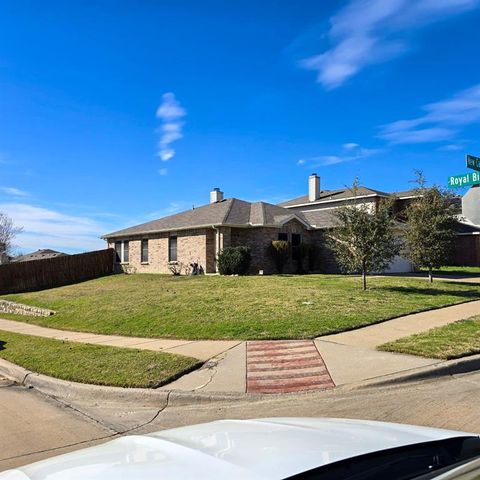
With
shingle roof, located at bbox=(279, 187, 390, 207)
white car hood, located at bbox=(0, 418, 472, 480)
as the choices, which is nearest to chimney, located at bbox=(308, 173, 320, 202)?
shingle roof, located at bbox=(279, 187, 390, 207)

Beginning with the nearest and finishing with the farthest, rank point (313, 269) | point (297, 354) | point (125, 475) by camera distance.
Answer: point (125, 475) → point (297, 354) → point (313, 269)

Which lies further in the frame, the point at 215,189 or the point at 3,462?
the point at 215,189

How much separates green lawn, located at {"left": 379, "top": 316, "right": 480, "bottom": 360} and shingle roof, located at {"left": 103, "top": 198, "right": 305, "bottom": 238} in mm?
17908

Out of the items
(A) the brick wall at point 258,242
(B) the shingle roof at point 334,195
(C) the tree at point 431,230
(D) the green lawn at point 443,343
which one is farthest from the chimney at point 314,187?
(D) the green lawn at point 443,343

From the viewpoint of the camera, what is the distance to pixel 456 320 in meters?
12.2

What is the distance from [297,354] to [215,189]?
27.0 m

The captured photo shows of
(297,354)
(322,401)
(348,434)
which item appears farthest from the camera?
(297,354)

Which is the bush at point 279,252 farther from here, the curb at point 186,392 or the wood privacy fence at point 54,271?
the curb at point 186,392

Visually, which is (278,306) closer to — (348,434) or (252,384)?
(252,384)

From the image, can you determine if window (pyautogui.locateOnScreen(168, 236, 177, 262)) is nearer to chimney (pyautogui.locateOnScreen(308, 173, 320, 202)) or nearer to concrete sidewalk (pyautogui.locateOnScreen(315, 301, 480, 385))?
chimney (pyautogui.locateOnScreen(308, 173, 320, 202))

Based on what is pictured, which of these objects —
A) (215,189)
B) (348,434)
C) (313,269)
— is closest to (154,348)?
(348,434)

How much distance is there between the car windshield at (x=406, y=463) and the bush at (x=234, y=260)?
Answer: 76.4 feet

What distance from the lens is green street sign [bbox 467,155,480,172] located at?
36.5 feet

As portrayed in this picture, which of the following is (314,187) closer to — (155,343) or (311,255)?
(311,255)
